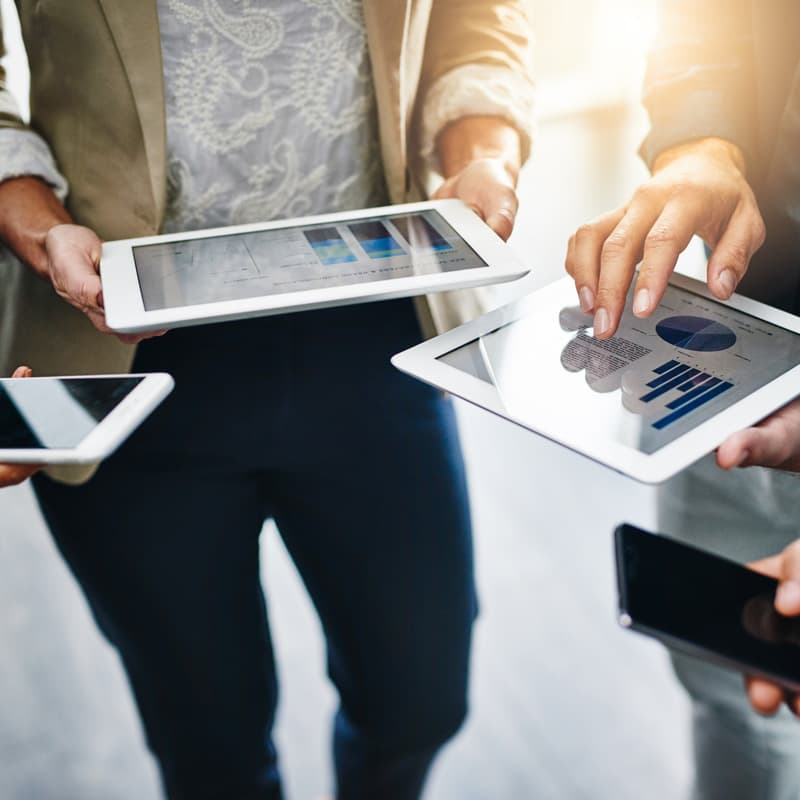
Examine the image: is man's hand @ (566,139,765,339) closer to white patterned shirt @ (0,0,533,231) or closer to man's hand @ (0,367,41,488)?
white patterned shirt @ (0,0,533,231)

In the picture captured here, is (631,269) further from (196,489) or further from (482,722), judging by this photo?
(482,722)

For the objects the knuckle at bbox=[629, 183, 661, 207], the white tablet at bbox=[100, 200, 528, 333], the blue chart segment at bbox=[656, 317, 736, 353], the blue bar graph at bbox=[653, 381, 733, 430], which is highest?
the knuckle at bbox=[629, 183, 661, 207]

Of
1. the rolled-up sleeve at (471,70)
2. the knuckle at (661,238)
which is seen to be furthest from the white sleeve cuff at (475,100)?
the knuckle at (661,238)

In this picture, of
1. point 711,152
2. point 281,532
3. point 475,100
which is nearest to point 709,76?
point 711,152

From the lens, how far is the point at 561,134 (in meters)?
1.97

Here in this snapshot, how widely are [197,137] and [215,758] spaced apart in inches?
22.0

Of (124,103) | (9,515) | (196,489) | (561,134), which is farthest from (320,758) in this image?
(561,134)

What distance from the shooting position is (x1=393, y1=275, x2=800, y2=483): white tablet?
19.7 inches

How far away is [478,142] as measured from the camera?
0.71 m

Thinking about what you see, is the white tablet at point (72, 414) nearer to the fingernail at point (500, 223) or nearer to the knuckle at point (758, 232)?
A: the fingernail at point (500, 223)

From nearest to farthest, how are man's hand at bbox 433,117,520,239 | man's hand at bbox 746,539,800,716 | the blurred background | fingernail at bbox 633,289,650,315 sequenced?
man's hand at bbox 746,539,800,716
fingernail at bbox 633,289,650,315
man's hand at bbox 433,117,520,239
the blurred background

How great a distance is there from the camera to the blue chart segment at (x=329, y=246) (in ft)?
1.99

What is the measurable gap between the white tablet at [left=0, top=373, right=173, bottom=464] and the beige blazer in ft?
0.29

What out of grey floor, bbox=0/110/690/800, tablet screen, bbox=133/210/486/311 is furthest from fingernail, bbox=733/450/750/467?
grey floor, bbox=0/110/690/800
